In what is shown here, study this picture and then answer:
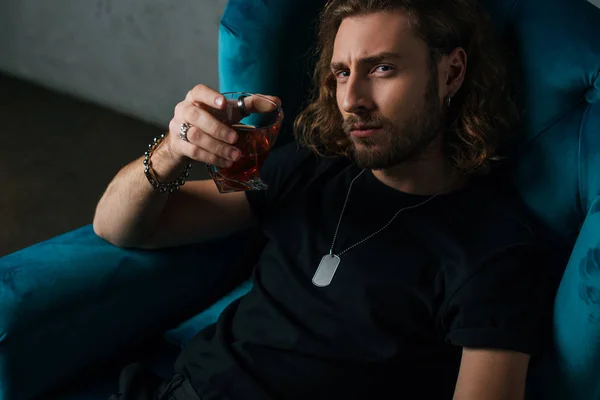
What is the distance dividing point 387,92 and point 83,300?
0.67 metres

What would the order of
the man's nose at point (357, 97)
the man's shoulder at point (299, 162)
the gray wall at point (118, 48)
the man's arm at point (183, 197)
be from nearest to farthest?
1. the man's arm at point (183, 197)
2. the man's nose at point (357, 97)
3. the man's shoulder at point (299, 162)
4. the gray wall at point (118, 48)

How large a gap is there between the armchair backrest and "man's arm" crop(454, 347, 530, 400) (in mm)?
56

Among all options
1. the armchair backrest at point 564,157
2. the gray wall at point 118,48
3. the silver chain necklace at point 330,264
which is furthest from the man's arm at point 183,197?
the gray wall at point 118,48

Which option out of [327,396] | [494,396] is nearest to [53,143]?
[327,396]

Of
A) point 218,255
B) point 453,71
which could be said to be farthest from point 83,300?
point 453,71

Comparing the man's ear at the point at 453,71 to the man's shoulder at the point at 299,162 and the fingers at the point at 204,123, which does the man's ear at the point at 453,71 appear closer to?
Result: the man's shoulder at the point at 299,162

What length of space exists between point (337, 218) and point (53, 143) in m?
2.18

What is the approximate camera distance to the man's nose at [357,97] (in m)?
1.19

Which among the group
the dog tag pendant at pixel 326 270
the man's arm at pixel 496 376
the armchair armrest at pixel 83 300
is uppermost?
the dog tag pendant at pixel 326 270

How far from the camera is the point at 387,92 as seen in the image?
119 centimetres

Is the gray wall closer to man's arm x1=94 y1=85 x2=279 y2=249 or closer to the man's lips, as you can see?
man's arm x1=94 y1=85 x2=279 y2=249

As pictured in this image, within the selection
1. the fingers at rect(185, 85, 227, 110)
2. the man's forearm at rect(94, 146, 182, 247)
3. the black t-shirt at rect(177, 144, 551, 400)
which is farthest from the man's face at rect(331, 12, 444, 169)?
the man's forearm at rect(94, 146, 182, 247)

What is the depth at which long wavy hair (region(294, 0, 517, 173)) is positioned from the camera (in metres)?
1.22

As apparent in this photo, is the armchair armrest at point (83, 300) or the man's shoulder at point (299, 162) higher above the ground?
the man's shoulder at point (299, 162)
